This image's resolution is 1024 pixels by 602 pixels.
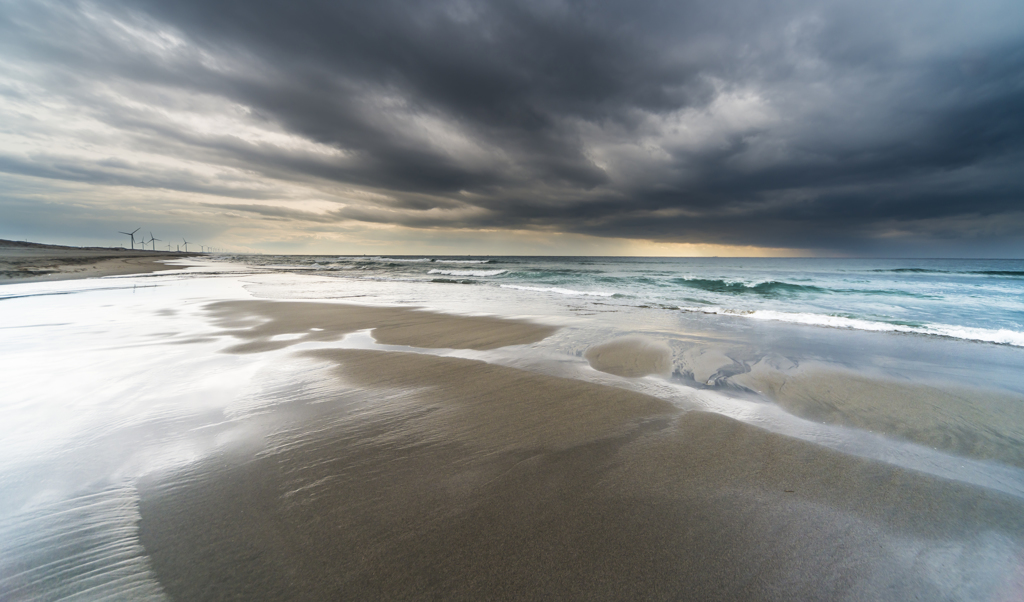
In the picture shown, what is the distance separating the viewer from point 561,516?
214 centimetres

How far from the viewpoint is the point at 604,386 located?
4426mm

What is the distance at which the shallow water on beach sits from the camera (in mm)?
2016

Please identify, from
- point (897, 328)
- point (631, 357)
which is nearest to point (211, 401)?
point (631, 357)

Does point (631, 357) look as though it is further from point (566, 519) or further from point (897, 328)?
A: point (897, 328)

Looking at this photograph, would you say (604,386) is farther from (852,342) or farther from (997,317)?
(997,317)

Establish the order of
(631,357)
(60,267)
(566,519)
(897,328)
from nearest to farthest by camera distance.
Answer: (566,519) → (631,357) → (897,328) → (60,267)

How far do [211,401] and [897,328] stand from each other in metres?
12.6

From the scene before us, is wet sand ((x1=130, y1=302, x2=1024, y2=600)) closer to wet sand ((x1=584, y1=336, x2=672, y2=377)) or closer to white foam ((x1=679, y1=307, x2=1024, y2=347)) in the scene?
wet sand ((x1=584, y1=336, x2=672, y2=377))

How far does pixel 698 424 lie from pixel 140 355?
23.8 ft

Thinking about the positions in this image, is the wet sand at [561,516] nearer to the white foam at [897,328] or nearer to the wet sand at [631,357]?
the wet sand at [631,357]

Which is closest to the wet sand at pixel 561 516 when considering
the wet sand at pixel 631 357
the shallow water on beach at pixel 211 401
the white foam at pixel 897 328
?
the shallow water on beach at pixel 211 401

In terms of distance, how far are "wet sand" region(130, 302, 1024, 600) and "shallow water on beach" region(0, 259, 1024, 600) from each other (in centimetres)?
17

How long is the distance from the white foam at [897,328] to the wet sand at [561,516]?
7686 millimetres

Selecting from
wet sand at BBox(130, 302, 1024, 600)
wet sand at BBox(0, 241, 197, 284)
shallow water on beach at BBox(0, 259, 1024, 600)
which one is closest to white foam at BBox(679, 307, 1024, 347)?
shallow water on beach at BBox(0, 259, 1024, 600)
